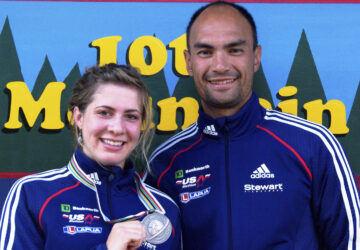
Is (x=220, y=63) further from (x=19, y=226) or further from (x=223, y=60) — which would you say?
(x=19, y=226)

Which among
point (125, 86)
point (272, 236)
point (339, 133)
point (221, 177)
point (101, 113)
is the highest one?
point (125, 86)

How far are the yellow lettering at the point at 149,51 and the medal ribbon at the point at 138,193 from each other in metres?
0.75

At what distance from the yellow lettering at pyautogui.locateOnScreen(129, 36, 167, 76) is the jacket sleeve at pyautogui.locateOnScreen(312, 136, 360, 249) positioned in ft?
3.24

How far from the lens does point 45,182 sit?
1621 mm

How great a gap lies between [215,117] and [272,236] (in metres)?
0.61

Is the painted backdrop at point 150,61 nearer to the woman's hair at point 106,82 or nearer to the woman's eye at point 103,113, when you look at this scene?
the woman's hair at point 106,82

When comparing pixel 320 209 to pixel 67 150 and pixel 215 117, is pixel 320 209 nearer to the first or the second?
pixel 215 117

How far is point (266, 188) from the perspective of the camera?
1.80m

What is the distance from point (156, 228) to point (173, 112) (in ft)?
2.58

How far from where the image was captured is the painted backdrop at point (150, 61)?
225cm

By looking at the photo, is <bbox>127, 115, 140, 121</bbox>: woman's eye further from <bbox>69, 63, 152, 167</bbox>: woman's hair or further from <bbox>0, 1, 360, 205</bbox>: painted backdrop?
<bbox>0, 1, 360, 205</bbox>: painted backdrop

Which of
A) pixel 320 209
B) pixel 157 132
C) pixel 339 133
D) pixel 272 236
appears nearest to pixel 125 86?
pixel 157 132

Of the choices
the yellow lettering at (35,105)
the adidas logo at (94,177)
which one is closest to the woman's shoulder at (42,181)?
the adidas logo at (94,177)

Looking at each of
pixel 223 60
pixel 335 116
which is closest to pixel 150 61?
pixel 223 60
